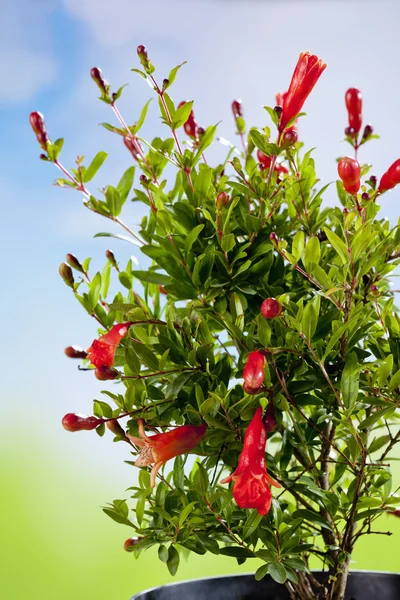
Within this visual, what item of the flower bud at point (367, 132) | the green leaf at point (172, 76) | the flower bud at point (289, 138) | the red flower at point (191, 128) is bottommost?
the flower bud at point (289, 138)

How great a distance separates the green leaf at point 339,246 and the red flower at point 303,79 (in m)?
0.17

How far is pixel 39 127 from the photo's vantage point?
103cm

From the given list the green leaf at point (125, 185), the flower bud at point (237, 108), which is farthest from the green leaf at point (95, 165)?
the flower bud at point (237, 108)

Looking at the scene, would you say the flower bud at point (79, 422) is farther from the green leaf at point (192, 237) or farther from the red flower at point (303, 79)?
the red flower at point (303, 79)

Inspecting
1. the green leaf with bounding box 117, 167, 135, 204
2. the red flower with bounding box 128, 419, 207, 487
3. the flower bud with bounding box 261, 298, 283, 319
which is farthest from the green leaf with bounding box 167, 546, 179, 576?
the green leaf with bounding box 117, 167, 135, 204

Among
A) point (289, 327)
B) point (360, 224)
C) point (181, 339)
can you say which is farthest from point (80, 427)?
point (360, 224)

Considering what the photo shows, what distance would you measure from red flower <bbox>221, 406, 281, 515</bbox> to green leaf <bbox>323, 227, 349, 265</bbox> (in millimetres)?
224

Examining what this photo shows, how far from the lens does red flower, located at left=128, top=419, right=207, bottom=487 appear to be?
0.88 m

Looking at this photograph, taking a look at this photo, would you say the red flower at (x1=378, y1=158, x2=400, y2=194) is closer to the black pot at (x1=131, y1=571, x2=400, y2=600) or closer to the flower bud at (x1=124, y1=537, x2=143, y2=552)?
the flower bud at (x1=124, y1=537, x2=143, y2=552)

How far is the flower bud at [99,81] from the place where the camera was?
3.28 feet

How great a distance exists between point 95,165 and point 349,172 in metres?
0.40

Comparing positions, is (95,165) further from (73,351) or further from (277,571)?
(277,571)

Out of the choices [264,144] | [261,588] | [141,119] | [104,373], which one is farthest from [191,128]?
[261,588]

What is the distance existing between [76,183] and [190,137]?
187 millimetres
